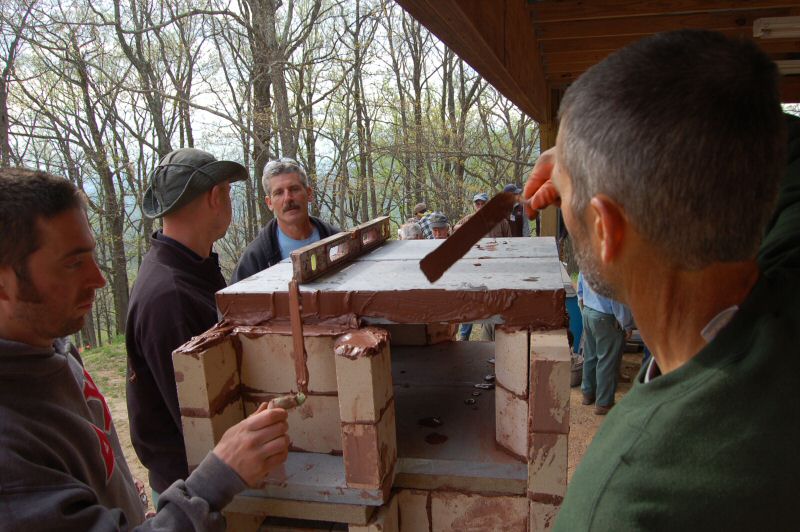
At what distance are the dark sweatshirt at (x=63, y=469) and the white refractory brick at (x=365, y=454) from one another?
1.05 feet

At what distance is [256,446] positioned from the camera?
1471mm

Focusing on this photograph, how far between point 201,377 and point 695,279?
135 centimetres

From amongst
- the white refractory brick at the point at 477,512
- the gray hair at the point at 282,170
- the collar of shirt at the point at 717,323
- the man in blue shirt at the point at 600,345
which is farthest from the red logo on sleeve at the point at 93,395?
the man in blue shirt at the point at 600,345

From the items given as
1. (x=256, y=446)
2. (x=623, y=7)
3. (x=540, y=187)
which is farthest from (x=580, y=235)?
(x=623, y=7)

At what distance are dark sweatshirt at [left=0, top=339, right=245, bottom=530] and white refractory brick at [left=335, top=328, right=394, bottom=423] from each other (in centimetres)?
37

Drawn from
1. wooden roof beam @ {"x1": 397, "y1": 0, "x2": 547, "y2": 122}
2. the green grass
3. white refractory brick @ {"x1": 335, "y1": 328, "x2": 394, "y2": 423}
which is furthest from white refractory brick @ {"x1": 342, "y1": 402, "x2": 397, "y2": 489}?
the green grass

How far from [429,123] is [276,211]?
1358 cm

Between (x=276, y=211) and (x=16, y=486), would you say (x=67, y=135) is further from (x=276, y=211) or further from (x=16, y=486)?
(x=16, y=486)

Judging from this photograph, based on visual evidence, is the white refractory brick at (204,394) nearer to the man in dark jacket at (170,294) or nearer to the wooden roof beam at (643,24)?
the man in dark jacket at (170,294)

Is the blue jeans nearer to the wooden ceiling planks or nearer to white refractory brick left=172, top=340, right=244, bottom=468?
the wooden ceiling planks

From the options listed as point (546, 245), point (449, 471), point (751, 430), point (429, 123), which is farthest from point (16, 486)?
point (429, 123)

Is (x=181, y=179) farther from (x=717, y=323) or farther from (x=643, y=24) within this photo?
(x=643, y=24)

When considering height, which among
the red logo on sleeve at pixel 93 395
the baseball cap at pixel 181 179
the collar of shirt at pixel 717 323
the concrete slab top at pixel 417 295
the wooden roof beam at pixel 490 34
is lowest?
the red logo on sleeve at pixel 93 395

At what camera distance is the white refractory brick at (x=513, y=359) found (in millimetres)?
1538
